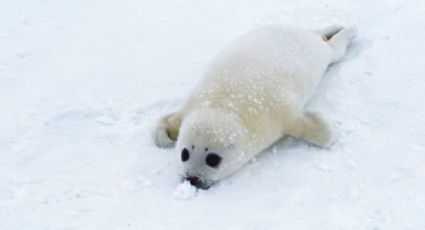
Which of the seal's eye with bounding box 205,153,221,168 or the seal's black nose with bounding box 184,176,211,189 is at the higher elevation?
the seal's eye with bounding box 205,153,221,168

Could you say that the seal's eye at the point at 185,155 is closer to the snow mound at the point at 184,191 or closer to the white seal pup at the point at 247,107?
the white seal pup at the point at 247,107

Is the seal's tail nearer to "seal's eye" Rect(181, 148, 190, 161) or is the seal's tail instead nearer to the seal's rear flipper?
the seal's rear flipper

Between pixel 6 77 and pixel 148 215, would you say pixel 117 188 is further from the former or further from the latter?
pixel 6 77

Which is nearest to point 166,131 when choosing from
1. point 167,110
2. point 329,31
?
point 167,110

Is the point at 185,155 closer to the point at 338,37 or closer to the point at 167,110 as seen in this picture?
the point at 167,110

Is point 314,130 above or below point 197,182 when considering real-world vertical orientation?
above

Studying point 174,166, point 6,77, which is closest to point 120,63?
point 6,77

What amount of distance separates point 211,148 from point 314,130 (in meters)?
0.65

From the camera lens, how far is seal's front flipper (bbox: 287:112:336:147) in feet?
11.6

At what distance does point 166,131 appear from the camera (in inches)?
145

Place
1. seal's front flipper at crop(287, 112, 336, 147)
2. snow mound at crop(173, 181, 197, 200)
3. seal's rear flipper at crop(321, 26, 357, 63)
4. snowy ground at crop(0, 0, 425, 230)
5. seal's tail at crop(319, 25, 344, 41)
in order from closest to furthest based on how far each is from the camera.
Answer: snowy ground at crop(0, 0, 425, 230), snow mound at crop(173, 181, 197, 200), seal's front flipper at crop(287, 112, 336, 147), seal's rear flipper at crop(321, 26, 357, 63), seal's tail at crop(319, 25, 344, 41)

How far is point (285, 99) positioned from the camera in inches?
145

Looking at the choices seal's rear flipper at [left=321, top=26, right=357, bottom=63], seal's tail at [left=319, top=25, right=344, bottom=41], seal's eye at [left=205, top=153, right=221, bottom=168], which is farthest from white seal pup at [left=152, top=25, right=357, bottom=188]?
seal's tail at [left=319, top=25, right=344, bottom=41]

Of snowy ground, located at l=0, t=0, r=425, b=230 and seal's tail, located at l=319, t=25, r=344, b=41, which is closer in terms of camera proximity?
snowy ground, located at l=0, t=0, r=425, b=230
